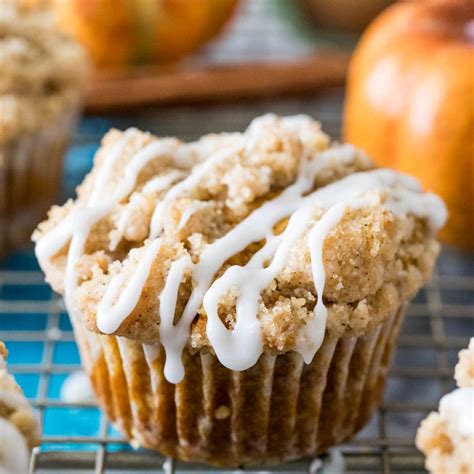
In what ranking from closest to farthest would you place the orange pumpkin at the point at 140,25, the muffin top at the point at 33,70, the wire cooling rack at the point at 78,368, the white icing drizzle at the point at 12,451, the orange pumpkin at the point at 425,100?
1. the white icing drizzle at the point at 12,451
2. the wire cooling rack at the point at 78,368
3. the muffin top at the point at 33,70
4. the orange pumpkin at the point at 425,100
5. the orange pumpkin at the point at 140,25

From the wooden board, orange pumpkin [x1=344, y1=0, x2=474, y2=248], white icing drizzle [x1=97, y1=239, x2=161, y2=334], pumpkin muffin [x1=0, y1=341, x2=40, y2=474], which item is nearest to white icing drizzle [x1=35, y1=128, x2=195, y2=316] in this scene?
white icing drizzle [x1=97, y1=239, x2=161, y2=334]

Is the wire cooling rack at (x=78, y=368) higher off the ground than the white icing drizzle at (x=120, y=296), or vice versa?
the white icing drizzle at (x=120, y=296)

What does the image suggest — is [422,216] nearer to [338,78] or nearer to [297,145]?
[297,145]

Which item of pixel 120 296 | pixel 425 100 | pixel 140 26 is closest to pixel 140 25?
pixel 140 26

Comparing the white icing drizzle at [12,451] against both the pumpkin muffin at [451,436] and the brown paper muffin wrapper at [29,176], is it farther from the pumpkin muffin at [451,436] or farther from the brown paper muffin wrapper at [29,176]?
the brown paper muffin wrapper at [29,176]

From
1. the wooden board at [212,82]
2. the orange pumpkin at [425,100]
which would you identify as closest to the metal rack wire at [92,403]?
the wooden board at [212,82]

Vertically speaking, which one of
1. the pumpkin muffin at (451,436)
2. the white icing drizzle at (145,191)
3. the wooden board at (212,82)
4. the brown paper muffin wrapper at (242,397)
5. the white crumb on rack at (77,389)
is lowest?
the white crumb on rack at (77,389)

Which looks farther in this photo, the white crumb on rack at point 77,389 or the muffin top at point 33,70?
the muffin top at point 33,70

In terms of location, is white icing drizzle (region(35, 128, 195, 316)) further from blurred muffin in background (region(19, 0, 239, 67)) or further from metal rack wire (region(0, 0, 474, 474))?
blurred muffin in background (region(19, 0, 239, 67))

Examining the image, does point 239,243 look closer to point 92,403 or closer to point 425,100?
point 92,403

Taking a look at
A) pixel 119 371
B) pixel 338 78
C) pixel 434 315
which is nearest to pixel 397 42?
pixel 338 78
